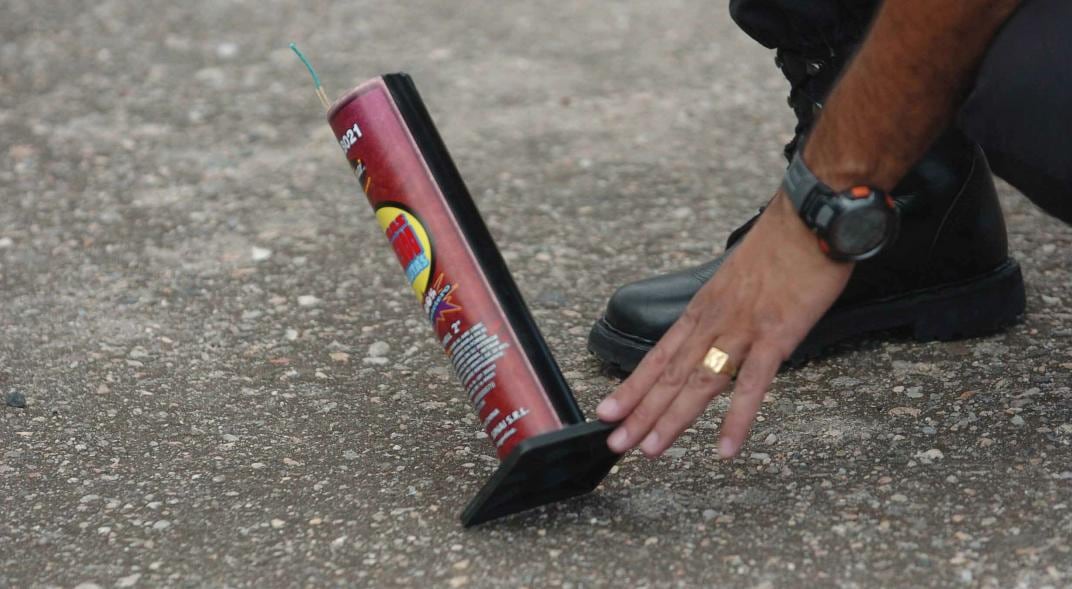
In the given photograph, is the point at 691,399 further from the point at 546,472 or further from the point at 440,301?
the point at 440,301

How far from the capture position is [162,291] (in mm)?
2453

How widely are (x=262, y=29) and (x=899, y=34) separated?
3040 mm

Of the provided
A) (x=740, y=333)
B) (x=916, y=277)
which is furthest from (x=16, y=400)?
(x=916, y=277)

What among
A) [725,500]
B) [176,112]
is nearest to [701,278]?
[725,500]

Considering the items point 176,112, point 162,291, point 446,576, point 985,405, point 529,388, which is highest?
point 176,112

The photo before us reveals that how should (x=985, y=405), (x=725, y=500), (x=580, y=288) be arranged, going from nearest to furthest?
(x=725, y=500) < (x=985, y=405) < (x=580, y=288)

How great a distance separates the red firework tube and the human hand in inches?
2.5

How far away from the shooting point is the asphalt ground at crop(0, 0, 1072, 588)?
1.57m

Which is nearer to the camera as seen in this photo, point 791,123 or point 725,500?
point 725,500

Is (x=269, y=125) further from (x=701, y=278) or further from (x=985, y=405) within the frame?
(x=985, y=405)

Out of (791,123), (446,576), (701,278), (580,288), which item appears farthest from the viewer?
(791,123)

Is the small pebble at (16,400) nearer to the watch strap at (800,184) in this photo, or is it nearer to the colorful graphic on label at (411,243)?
the colorful graphic on label at (411,243)

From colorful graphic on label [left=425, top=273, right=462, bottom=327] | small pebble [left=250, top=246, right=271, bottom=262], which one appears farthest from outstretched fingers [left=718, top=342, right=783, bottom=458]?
small pebble [left=250, top=246, right=271, bottom=262]

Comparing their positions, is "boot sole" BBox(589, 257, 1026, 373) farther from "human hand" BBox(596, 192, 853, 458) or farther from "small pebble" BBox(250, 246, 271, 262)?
"small pebble" BBox(250, 246, 271, 262)
